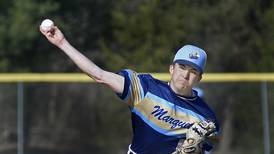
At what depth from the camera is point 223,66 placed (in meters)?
18.7

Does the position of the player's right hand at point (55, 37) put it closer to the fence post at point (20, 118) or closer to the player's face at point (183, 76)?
the player's face at point (183, 76)

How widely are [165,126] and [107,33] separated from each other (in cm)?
1554

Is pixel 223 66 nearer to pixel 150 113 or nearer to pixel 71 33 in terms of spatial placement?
pixel 71 33

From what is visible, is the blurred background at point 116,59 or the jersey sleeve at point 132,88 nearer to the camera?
the jersey sleeve at point 132,88

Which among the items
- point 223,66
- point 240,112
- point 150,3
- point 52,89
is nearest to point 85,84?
point 52,89

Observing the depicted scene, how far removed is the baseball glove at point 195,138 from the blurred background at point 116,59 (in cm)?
823

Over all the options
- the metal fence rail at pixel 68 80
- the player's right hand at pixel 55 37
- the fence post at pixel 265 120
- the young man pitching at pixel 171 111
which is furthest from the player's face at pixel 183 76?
the fence post at pixel 265 120

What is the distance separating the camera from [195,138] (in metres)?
4.48

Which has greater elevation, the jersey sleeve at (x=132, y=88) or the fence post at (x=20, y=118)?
the fence post at (x=20, y=118)

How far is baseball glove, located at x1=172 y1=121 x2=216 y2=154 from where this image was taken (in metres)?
4.48

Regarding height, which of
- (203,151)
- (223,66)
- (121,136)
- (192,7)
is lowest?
(203,151)

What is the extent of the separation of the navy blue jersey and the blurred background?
26.8 feet

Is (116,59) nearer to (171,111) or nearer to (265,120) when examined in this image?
(265,120)

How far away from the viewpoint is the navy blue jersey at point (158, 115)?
4.48m
